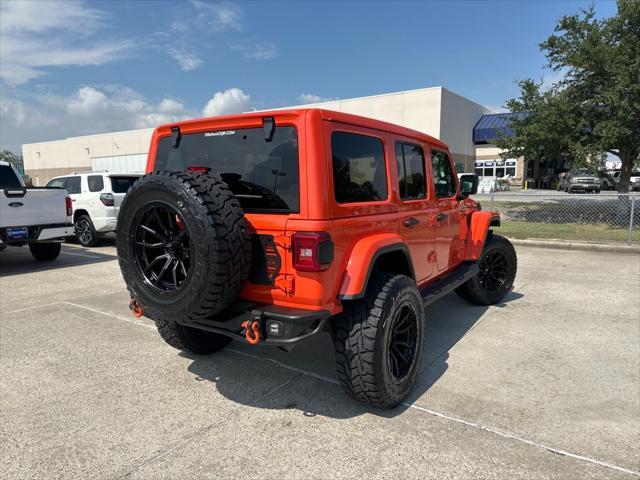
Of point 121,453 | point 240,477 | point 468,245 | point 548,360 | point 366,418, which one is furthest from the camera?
point 468,245

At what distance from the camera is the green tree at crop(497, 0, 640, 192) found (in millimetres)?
12617

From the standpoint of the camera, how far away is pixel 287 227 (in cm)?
271

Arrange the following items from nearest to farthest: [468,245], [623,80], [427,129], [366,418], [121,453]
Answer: [121,453] → [366,418] → [468,245] → [623,80] → [427,129]

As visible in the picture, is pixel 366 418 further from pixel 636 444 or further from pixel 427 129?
pixel 427 129

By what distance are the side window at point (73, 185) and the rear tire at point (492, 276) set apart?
9.38 m

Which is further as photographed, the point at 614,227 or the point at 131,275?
the point at 614,227

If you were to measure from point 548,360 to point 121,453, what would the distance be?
3504 mm

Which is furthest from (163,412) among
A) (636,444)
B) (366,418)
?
(636,444)

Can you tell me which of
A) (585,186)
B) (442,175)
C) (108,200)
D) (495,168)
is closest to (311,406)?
(442,175)

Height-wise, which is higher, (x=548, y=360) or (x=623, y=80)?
(x=623, y=80)

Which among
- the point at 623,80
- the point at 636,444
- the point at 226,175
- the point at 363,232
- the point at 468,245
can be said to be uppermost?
the point at 623,80

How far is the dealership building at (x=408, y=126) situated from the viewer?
3322cm

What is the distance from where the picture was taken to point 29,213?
7664 mm

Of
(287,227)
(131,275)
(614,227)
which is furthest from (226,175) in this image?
(614,227)
